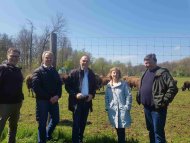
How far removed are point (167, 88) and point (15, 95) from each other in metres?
3.03

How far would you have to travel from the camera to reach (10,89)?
6016mm

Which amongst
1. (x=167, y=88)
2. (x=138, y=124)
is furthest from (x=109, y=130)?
(x=167, y=88)

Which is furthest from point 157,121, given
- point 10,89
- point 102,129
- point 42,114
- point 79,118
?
point 102,129

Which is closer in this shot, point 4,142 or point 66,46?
point 4,142

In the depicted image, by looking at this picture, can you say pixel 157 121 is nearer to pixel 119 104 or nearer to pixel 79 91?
pixel 119 104

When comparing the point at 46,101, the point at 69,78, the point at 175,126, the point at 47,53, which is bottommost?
the point at 175,126

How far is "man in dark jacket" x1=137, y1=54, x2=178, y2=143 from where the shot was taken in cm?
586

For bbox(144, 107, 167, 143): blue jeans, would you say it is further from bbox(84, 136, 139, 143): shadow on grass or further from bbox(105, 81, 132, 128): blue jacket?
bbox(84, 136, 139, 143): shadow on grass

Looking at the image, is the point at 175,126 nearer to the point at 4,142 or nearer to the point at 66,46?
the point at 66,46

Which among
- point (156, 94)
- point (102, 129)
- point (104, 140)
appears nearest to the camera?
point (156, 94)

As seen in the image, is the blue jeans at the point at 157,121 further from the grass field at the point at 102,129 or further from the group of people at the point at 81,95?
the grass field at the point at 102,129

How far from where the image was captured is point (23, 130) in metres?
7.54

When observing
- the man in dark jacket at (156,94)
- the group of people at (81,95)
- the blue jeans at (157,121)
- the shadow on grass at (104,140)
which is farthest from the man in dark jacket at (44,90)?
the blue jeans at (157,121)

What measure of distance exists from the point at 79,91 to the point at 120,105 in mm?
959
